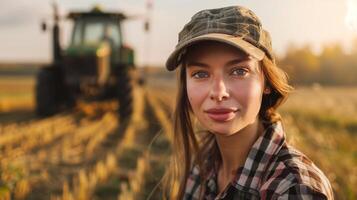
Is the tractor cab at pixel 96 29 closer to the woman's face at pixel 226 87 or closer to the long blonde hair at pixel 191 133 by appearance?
the long blonde hair at pixel 191 133

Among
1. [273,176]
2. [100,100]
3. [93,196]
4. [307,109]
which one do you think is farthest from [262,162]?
[307,109]

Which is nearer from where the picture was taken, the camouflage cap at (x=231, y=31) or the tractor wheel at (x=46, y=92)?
the camouflage cap at (x=231, y=31)

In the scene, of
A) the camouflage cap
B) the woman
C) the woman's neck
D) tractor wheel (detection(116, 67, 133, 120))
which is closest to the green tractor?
tractor wheel (detection(116, 67, 133, 120))

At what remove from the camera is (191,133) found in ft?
8.61

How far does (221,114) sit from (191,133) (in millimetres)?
563

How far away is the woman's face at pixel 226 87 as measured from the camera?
207 cm

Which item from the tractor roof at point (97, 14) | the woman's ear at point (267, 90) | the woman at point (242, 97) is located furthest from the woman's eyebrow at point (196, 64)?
the tractor roof at point (97, 14)

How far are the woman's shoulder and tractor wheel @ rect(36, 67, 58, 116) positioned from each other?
11.3 metres

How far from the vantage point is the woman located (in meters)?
1.98

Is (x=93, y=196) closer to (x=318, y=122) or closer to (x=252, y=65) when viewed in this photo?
(x=252, y=65)

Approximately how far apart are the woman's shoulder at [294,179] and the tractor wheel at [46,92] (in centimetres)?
1126

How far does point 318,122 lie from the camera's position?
553 inches

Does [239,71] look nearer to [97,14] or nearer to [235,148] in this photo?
[235,148]

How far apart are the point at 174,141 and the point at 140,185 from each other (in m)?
2.88
